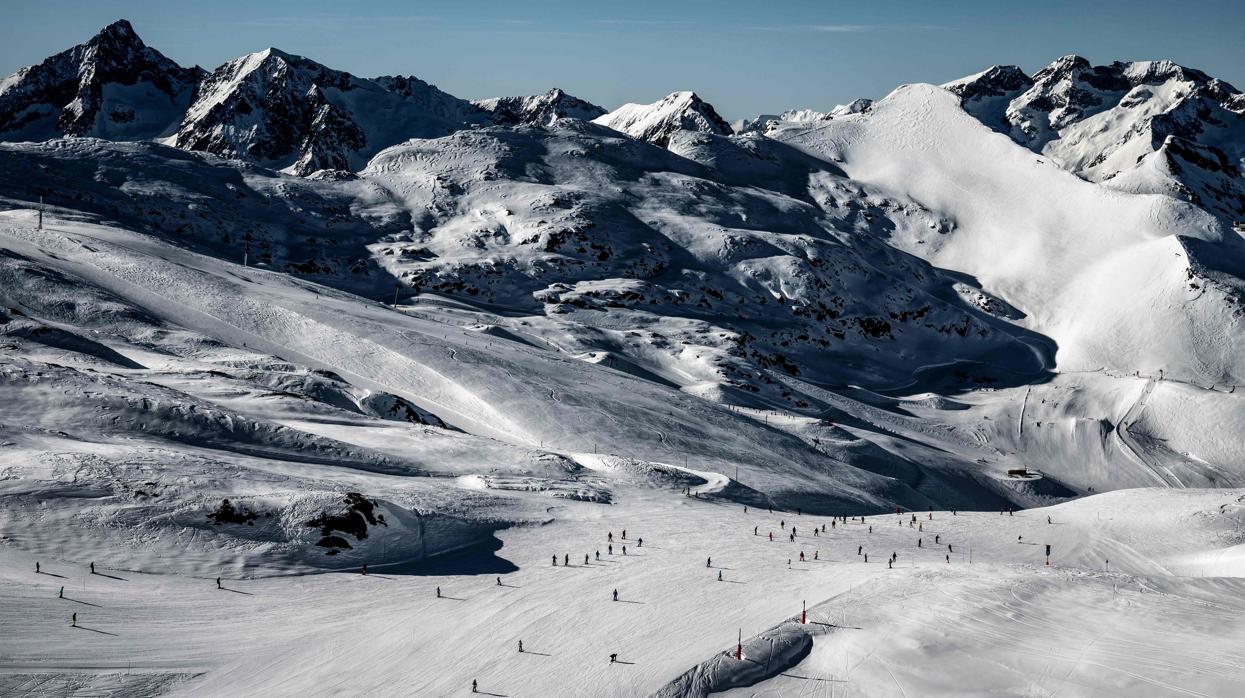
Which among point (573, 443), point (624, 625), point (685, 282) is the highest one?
point (685, 282)

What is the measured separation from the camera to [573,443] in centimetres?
8638

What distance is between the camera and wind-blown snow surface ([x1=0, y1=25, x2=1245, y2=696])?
38.2 metres

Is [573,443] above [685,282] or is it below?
below

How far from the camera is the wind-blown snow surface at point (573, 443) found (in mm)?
38156

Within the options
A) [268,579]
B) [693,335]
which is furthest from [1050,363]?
[268,579]

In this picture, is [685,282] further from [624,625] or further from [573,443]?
[624,625]

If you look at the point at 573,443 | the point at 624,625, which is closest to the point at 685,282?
the point at 573,443

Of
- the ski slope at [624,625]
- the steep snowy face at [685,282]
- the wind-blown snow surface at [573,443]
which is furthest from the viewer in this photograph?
the steep snowy face at [685,282]

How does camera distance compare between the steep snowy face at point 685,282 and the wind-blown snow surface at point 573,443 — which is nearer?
the wind-blown snow surface at point 573,443

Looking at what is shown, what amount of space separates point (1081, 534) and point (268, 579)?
51.2m

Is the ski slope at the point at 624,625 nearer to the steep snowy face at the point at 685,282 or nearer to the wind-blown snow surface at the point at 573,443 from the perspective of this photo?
the wind-blown snow surface at the point at 573,443

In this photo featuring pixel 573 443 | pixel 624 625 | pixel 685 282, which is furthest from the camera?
pixel 685 282

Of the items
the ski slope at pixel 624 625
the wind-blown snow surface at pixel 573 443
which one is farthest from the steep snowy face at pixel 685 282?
the ski slope at pixel 624 625

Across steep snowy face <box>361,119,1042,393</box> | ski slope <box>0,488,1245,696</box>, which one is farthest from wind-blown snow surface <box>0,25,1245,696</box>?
steep snowy face <box>361,119,1042,393</box>
